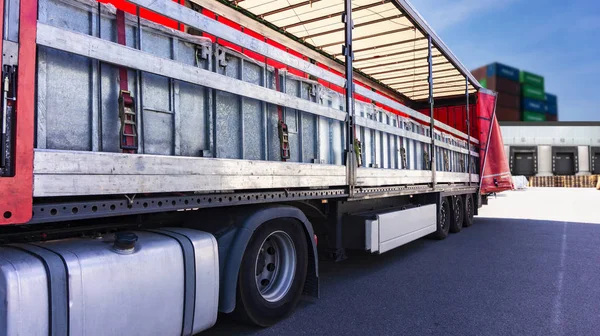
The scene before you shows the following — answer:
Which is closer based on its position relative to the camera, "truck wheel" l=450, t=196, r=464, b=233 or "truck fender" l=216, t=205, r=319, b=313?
"truck fender" l=216, t=205, r=319, b=313

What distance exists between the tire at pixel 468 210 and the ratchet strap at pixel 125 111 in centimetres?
876

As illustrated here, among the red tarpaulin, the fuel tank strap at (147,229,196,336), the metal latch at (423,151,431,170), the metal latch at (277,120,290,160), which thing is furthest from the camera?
the red tarpaulin

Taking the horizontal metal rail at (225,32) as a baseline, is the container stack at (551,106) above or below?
above

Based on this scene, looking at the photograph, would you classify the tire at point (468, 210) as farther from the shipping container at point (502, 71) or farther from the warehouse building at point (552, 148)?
the shipping container at point (502, 71)

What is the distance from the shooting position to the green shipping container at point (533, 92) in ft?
165

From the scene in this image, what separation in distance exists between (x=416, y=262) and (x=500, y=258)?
139 centimetres

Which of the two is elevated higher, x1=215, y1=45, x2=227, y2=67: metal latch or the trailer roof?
the trailer roof

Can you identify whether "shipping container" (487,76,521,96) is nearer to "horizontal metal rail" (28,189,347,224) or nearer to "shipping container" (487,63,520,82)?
"shipping container" (487,63,520,82)

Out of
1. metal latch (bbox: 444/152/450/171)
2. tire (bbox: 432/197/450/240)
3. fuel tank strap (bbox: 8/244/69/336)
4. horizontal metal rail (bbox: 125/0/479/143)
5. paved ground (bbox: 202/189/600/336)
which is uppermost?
horizontal metal rail (bbox: 125/0/479/143)

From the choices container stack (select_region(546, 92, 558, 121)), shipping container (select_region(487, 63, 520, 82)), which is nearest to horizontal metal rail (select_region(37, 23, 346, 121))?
shipping container (select_region(487, 63, 520, 82))

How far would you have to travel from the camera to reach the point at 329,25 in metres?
6.27

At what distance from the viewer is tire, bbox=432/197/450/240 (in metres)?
7.68

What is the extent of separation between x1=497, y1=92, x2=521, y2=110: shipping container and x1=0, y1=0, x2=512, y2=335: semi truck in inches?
1921

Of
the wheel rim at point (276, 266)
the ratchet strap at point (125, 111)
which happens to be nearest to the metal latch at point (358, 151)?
the wheel rim at point (276, 266)
